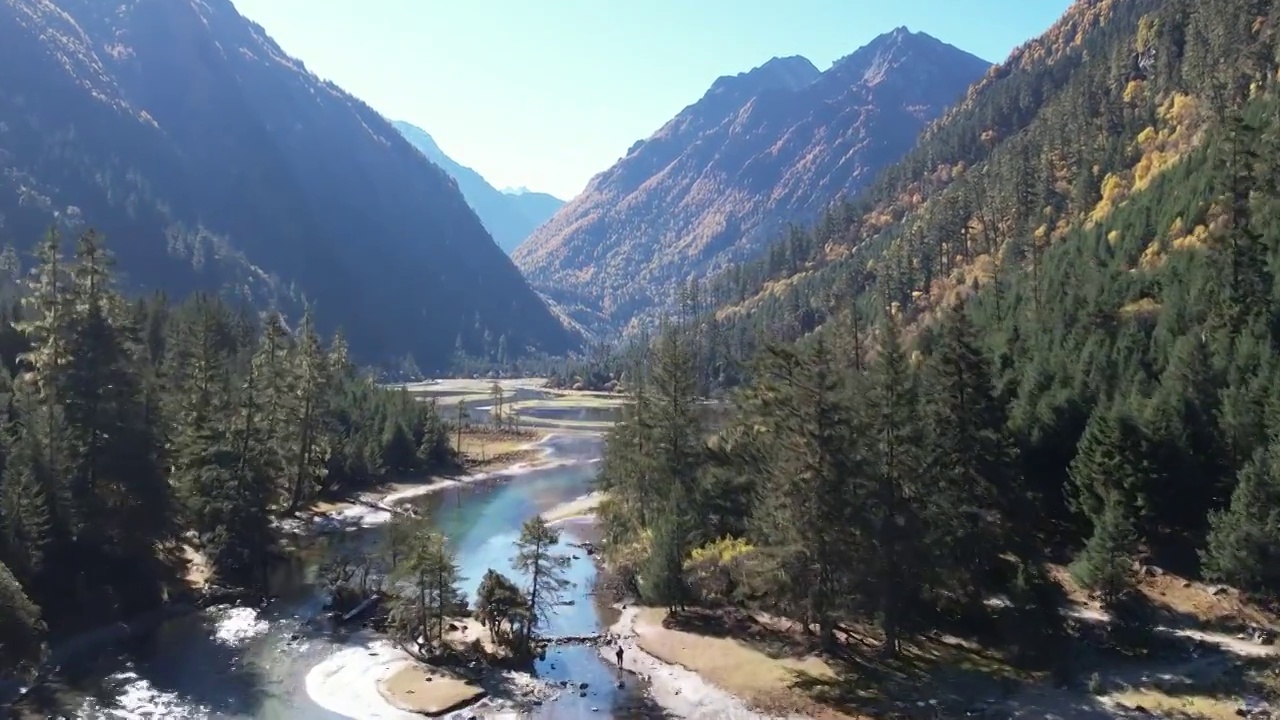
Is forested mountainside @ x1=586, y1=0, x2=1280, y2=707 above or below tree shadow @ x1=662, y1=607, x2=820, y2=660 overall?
above

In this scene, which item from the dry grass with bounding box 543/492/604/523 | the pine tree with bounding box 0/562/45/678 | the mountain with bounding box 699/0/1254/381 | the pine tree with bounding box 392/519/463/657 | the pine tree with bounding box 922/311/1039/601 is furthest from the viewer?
the dry grass with bounding box 543/492/604/523

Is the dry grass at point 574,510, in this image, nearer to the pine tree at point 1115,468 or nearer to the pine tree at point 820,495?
the pine tree at point 820,495

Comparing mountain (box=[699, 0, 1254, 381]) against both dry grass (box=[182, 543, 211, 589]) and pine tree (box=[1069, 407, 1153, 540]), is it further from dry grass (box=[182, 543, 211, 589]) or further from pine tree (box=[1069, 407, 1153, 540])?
dry grass (box=[182, 543, 211, 589])

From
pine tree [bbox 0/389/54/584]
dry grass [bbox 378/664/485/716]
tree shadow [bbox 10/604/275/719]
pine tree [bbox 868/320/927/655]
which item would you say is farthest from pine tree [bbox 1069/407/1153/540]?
pine tree [bbox 0/389/54/584]

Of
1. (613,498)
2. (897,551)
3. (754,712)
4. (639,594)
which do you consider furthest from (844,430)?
(613,498)

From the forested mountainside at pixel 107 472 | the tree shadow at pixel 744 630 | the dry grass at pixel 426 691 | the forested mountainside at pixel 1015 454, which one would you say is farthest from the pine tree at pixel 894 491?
the forested mountainside at pixel 107 472

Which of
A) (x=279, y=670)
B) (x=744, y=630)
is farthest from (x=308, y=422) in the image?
(x=744, y=630)

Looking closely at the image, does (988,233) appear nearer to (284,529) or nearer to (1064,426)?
(1064,426)
